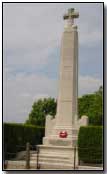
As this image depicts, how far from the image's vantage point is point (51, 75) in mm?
3812

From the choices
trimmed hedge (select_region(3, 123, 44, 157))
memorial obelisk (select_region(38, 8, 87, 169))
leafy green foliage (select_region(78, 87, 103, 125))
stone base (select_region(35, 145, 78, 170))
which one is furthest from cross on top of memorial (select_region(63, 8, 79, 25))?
stone base (select_region(35, 145, 78, 170))

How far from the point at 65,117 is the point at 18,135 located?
66 centimetres

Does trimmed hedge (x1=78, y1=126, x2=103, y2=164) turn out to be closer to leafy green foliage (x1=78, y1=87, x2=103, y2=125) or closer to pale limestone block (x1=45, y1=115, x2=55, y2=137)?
leafy green foliage (x1=78, y1=87, x2=103, y2=125)

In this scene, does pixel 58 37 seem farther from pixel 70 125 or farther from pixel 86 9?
pixel 70 125

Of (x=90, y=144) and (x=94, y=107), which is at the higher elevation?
(x=94, y=107)

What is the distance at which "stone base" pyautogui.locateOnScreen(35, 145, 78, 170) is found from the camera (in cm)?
372

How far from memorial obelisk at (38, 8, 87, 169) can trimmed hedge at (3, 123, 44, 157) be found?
10 centimetres

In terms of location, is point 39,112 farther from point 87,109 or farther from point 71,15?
point 71,15

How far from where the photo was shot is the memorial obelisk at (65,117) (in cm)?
375

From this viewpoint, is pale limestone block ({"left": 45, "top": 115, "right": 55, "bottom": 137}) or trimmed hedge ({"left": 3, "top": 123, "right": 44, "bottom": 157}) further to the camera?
pale limestone block ({"left": 45, "top": 115, "right": 55, "bottom": 137})

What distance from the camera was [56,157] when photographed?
3.78 meters

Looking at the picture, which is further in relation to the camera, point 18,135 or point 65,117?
point 65,117

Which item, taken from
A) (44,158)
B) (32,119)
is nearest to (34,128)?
(32,119)

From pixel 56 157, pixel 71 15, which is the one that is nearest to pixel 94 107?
pixel 56 157
